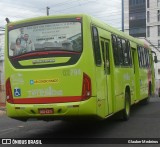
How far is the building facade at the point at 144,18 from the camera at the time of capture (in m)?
107

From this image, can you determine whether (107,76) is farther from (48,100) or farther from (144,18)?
(144,18)

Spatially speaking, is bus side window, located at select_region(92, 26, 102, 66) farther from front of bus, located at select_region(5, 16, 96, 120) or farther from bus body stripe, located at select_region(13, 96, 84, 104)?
bus body stripe, located at select_region(13, 96, 84, 104)

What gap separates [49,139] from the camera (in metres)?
11.4

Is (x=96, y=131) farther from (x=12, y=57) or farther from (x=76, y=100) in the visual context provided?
(x=12, y=57)

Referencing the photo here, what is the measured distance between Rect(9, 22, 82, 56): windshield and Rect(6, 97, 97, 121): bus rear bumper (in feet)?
4.62

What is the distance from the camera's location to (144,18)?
110375 mm

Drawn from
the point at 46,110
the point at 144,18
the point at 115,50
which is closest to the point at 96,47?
the point at 46,110

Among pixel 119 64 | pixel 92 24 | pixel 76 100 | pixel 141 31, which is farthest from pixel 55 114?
pixel 141 31

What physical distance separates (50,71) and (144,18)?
102076 millimetres

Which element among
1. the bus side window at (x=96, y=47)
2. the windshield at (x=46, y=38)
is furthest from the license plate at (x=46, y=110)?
the bus side window at (x=96, y=47)

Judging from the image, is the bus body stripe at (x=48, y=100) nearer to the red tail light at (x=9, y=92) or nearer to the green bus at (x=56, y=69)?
the green bus at (x=56, y=69)

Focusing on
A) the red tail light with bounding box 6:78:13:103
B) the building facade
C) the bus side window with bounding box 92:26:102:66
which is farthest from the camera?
the building facade

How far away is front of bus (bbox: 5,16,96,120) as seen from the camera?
10.7 m

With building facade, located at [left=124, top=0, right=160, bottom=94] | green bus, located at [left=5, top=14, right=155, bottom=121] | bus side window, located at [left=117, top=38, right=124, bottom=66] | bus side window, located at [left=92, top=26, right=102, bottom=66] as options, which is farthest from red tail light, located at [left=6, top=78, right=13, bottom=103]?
building facade, located at [left=124, top=0, right=160, bottom=94]
